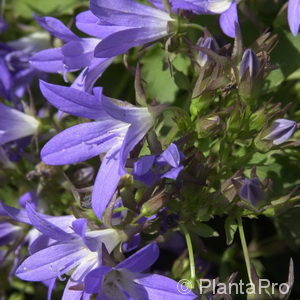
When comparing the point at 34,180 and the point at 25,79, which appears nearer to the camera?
the point at 34,180

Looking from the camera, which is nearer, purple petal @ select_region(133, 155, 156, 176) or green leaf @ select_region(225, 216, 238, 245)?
purple petal @ select_region(133, 155, 156, 176)

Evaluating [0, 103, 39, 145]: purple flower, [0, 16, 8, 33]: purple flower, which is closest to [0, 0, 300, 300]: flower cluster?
[0, 103, 39, 145]: purple flower

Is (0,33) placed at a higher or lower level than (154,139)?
lower

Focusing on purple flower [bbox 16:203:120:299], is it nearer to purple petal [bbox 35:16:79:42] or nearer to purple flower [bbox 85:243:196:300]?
purple flower [bbox 85:243:196:300]

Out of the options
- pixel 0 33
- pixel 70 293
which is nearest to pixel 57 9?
pixel 0 33

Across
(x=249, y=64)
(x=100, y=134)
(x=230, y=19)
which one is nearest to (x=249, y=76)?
(x=249, y=64)

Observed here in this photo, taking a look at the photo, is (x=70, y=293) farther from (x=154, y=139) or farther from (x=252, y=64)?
(x=252, y=64)

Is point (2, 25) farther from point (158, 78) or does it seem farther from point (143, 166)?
point (143, 166)
